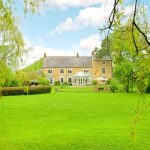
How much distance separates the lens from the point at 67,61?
80125 mm

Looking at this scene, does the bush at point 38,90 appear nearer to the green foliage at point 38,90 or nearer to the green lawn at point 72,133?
the green foliage at point 38,90

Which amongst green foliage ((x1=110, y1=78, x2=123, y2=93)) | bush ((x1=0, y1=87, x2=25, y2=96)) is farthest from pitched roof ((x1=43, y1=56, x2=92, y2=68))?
bush ((x1=0, y1=87, x2=25, y2=96))

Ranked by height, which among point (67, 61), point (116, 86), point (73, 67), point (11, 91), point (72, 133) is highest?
point (67, 61)

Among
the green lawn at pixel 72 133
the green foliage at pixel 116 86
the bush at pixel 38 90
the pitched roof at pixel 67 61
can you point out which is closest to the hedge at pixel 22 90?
A: the bush at pixel 38 90

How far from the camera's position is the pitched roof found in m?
79.2

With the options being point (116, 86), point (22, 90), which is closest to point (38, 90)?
point (22, 90)

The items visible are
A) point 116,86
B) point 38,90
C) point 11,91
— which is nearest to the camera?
point 11,91

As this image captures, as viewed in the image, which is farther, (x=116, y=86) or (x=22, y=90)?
(x=116, y=86)

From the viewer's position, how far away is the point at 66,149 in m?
10.6

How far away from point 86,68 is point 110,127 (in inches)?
2530

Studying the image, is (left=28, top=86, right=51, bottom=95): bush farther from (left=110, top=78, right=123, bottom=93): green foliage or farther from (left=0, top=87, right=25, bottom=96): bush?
(left=110, top=78, right=123, bottom=93): green foliage

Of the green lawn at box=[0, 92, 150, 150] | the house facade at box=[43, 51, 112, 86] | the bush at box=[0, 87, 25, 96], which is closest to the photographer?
the green lawn at box=[0, 92, 150, 150]

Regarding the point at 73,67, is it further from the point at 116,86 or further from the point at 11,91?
the point at 11,91

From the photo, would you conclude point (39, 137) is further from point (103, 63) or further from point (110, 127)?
point (103, 63)
